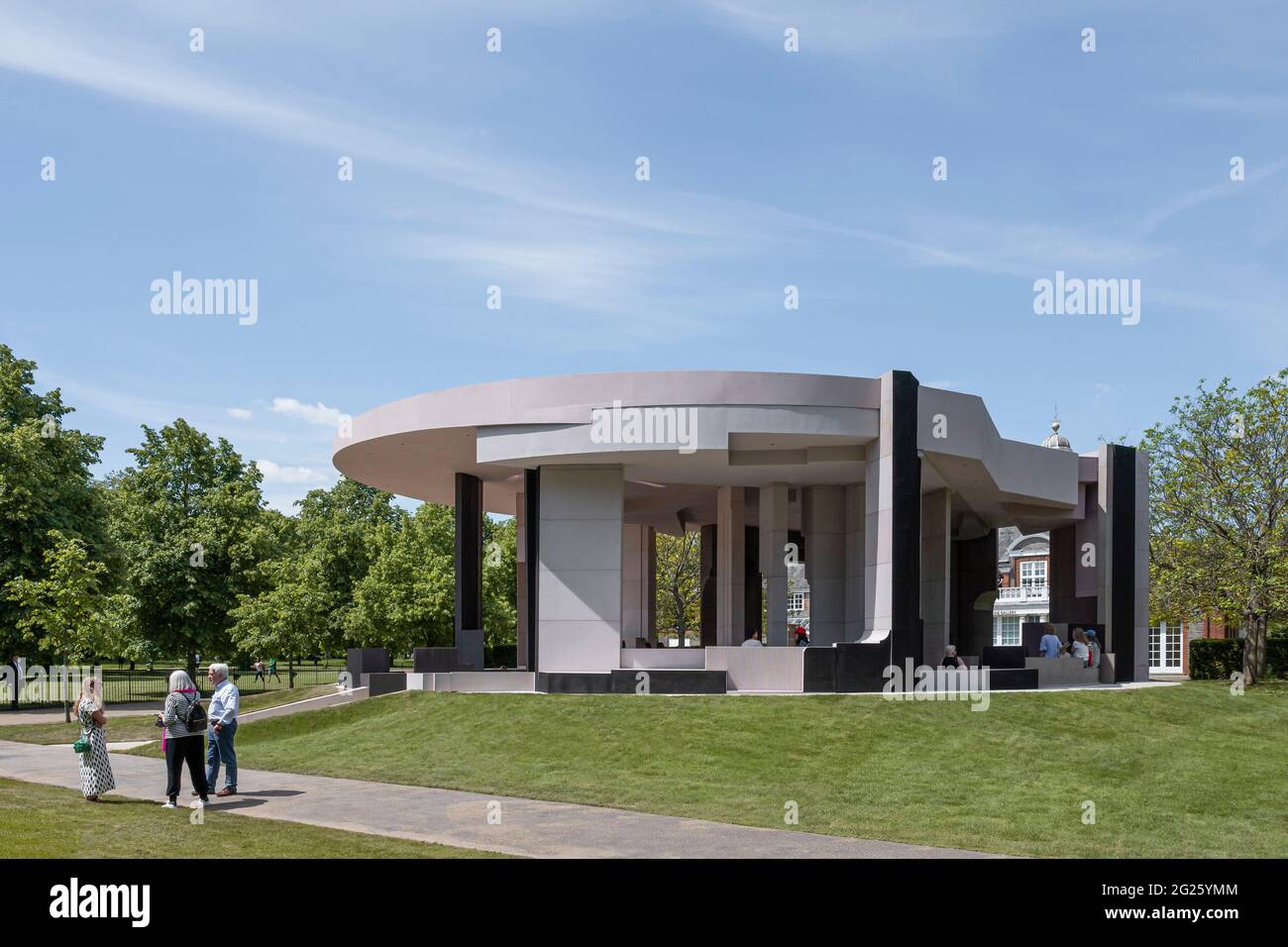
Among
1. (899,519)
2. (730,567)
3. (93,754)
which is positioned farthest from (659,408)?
(93,754)

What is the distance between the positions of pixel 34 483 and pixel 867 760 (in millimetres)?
31110

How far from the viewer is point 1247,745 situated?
24.7 m

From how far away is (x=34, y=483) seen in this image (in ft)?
130

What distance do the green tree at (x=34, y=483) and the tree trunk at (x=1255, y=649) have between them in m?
41.1

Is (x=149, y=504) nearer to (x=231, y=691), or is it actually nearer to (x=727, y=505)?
(x=727, y=505)

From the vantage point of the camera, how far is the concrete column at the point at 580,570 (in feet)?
95.3

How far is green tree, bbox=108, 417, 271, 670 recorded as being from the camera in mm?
46844

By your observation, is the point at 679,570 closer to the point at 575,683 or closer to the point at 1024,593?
the point at 1024,593

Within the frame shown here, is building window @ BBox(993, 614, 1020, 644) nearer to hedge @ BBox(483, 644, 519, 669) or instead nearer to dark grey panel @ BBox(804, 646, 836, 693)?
hedge @ BBox(483, 644, 519, 669)

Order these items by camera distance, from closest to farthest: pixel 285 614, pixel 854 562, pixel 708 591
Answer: pixel 854 562, pixel 708 591, pixel 285 614

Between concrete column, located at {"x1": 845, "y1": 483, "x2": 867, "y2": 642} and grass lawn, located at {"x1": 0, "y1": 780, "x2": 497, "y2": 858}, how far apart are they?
2518cm

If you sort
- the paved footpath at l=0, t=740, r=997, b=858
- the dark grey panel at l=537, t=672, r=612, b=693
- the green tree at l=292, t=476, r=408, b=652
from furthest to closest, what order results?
1. the green tree at l=292, t=476, r=408, b=652
2. the dark grey panel at l=537, t=672, r=612, b=693
3. the paved footpath at l=0, t=740, r=997, b=858

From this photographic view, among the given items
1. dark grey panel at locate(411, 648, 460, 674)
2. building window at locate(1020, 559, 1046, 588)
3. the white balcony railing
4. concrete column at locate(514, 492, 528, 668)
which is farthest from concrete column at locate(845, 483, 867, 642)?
building window at locate(1020, 559, 1046, 588)

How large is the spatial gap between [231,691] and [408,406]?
14.3 meters
